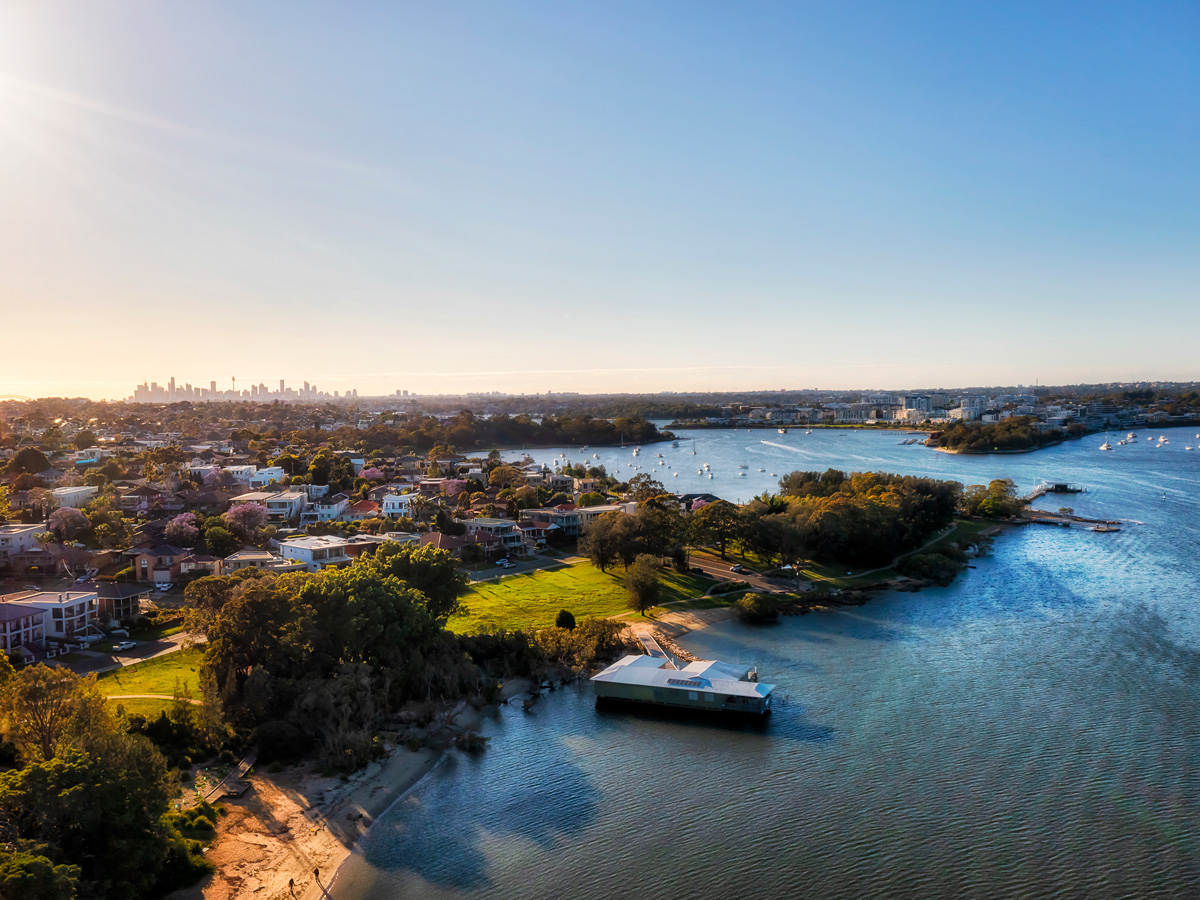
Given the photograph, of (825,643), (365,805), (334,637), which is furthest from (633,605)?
(365,805)

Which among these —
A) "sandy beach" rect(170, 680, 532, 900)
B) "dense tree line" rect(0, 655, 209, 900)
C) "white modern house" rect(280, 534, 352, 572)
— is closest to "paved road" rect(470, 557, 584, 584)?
"white modern house" rect(280, 534, 352, 572)

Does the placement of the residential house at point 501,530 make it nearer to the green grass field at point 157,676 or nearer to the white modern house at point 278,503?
the white modern house at point 278,503

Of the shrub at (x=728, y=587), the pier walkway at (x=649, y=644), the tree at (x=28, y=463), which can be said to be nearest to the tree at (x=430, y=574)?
the pier walkway at (x=649, y=644)

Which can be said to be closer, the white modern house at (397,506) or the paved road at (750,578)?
the paved road at (750,578)

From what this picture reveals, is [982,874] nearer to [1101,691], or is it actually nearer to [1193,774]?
[1193,774]

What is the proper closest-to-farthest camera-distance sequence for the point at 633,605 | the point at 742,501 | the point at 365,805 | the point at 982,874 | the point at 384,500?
the point at 982,874, the point at 365,805, the point at 633,605, the point at 384,500, the point at 742,501

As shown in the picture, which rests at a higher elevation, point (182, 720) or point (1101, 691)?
point (182, 720)
